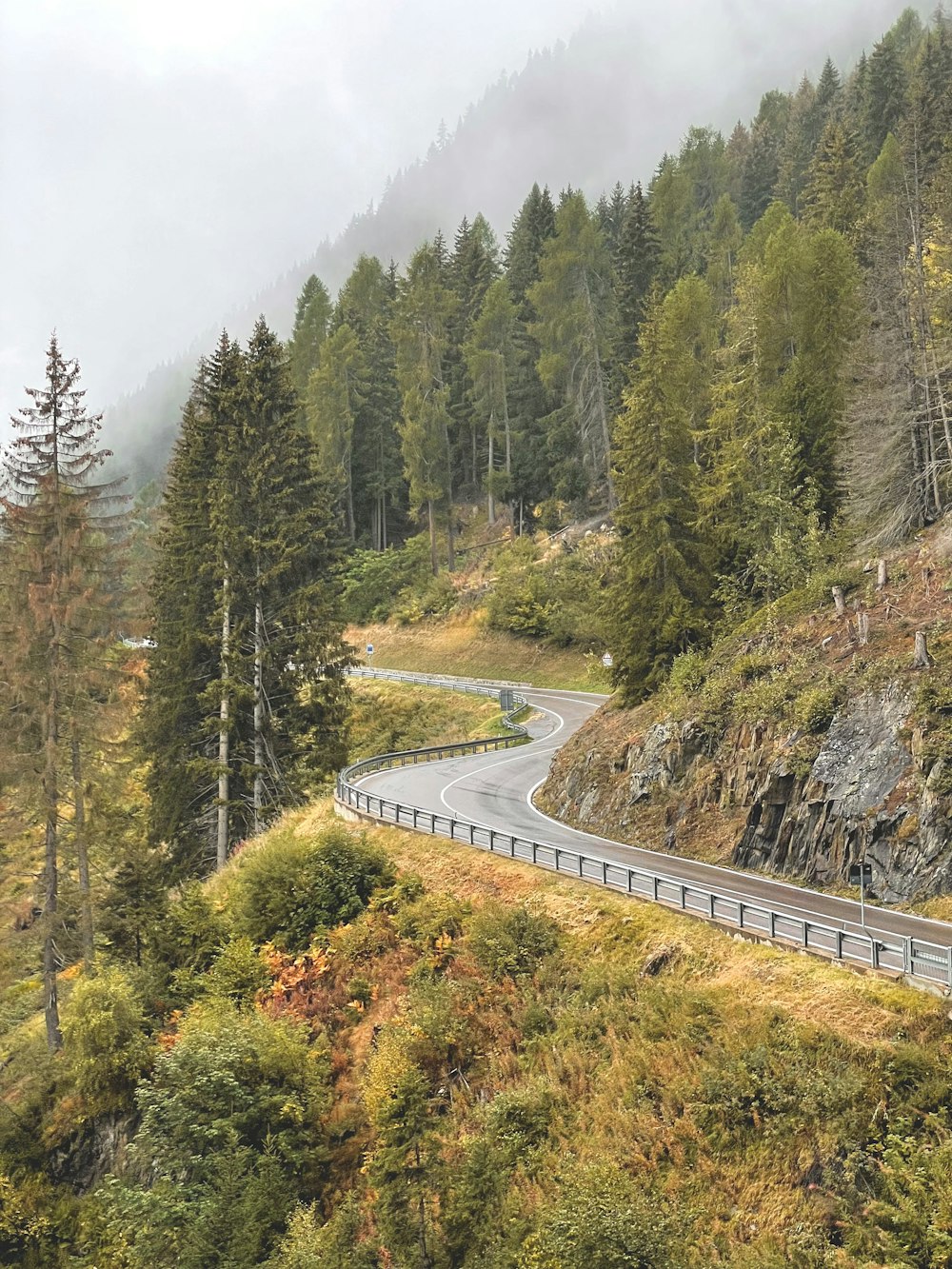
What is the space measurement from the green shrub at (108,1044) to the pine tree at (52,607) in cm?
426

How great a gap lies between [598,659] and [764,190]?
58.6 m

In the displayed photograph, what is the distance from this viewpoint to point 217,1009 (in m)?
16.8

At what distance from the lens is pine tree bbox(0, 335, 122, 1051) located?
20.6 m

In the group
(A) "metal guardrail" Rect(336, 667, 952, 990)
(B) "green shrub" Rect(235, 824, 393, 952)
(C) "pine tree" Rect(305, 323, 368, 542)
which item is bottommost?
(B) "green shrub" Rect(235, 824, 393, 952)

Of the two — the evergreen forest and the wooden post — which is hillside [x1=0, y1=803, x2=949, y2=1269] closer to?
the evergreen forest

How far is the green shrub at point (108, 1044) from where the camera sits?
16.9 m

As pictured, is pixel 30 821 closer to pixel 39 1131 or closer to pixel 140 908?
pixel 140 908

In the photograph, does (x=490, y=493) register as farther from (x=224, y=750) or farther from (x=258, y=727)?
(x=224, y=750)

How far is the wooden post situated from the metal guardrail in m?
6.93

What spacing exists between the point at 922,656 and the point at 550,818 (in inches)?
464

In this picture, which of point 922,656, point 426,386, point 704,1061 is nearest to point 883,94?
point 426,386

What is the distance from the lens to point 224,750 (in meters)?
25.6

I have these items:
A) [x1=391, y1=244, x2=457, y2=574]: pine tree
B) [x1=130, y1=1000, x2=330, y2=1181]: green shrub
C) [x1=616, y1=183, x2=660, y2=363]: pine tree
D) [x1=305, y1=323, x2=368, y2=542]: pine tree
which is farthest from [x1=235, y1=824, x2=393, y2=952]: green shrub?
[x1=305, y1=323, x2=368, y2=542]: pine tree

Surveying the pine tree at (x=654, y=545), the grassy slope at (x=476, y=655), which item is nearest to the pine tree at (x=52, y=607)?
the pine tree at (x=654, y=545)
